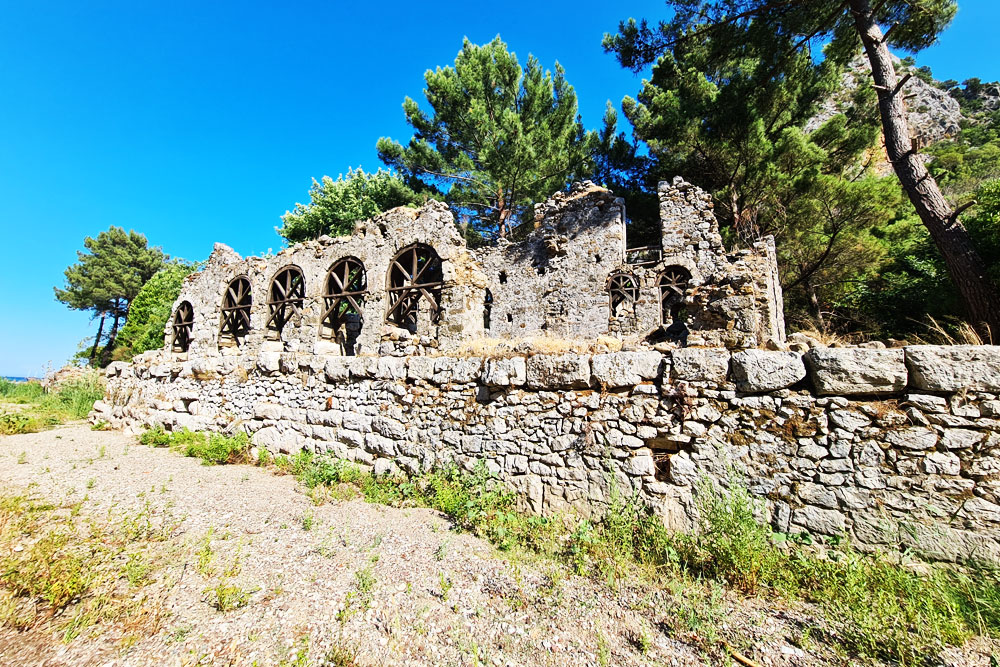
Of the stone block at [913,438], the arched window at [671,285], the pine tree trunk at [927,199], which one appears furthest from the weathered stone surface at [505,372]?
the arched window at [671,285]

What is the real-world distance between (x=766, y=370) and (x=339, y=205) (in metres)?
24.5

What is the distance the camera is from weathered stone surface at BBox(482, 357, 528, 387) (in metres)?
4.94

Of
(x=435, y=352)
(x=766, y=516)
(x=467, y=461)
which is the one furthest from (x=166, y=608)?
(x=766, y=516)

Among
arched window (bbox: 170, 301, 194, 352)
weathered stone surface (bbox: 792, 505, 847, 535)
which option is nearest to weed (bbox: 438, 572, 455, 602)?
weathered stone surface (bbox: 792, 505, 847, 535)

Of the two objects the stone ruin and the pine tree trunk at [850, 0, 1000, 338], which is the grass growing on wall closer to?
the stone ruin

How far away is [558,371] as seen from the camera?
470cm

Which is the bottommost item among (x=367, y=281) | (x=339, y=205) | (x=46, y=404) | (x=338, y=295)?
(x=46, y=404)

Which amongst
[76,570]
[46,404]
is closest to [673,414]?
[76,570]

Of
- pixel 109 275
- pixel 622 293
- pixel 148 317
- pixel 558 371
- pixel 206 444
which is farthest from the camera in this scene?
pixel 109 275

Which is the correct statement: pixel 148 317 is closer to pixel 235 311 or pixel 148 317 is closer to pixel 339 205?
pixel 235 311

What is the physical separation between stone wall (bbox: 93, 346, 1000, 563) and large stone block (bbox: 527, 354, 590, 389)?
2 cm

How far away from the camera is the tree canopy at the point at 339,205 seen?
22219 mm

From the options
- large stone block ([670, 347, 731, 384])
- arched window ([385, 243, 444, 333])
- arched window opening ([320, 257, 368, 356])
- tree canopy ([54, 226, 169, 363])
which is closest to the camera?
large stone block ([670, 347, 731, 384])

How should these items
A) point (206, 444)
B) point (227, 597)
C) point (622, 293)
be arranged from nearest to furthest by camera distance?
point (227, 597) < point (206, 444) < point (622, 293)
